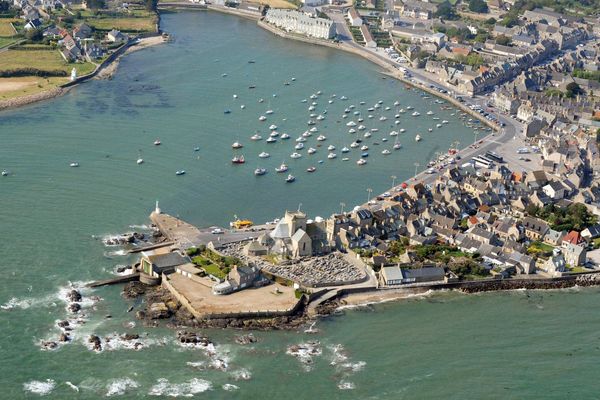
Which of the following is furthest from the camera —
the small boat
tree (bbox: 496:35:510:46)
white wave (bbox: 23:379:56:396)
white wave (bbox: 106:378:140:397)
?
tree (bbox: 496:35:510:46)

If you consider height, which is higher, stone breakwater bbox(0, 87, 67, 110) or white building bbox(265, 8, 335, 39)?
white building bbox(265, 8, 335, 39)

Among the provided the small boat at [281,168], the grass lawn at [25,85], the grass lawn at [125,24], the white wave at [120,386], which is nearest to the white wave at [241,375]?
the white wave at [120,386]

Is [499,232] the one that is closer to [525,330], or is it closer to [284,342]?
[525,330]

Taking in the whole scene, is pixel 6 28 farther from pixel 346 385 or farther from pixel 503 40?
pixel 346 385

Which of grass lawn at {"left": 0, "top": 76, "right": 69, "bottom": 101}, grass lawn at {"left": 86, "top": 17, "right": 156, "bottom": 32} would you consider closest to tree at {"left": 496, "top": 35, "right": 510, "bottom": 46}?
grass lawn at {"left": 86, "top": 17, "right": 156, "bottom": 32}

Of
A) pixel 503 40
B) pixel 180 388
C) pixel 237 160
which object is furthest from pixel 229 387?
pixel 503 40

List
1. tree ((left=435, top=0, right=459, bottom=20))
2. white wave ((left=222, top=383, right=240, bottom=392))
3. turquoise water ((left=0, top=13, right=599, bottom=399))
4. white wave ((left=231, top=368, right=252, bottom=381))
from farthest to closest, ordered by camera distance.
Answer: tree ((left=435, top=0, right=459, bottom=20)), turquoise water ((left=0, top=13, right=599, bottom=399)), white wave ((left=231, top=368, right=252, bottom=381)), white wave ((left=222, top=383, right=240, bottom=392))

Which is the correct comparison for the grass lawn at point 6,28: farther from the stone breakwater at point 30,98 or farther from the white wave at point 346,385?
the white wave at point 346,385

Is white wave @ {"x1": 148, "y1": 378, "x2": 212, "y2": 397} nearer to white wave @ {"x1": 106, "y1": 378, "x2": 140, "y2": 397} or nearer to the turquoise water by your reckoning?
the turquoise water

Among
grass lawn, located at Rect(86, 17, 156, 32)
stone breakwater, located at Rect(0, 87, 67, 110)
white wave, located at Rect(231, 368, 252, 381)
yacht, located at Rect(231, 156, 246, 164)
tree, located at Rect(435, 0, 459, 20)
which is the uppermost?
tree, located at Rect(435, 0, 459, 20)
